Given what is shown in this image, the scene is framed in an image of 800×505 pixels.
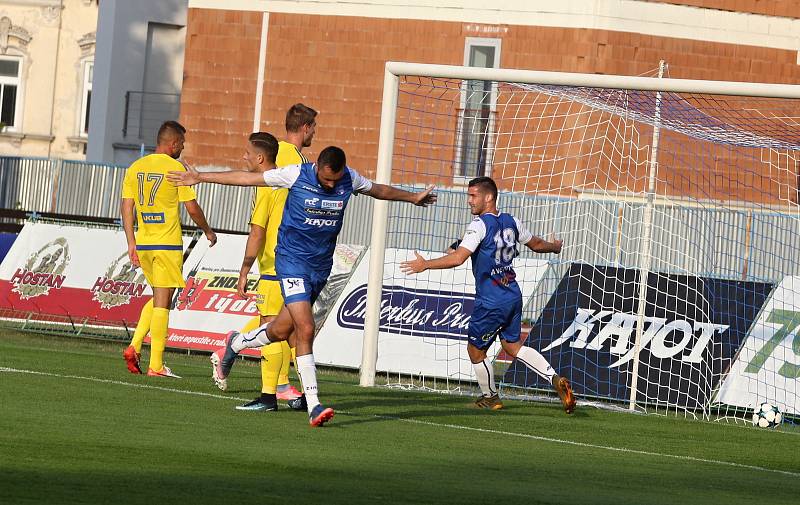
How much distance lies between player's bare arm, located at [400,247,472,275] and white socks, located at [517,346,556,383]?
46.5 inches

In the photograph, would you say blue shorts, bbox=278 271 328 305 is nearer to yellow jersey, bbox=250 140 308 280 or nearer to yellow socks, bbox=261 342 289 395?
yellow socks, bbox=261 342 289 395

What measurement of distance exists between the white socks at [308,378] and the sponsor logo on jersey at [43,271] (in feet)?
30.3

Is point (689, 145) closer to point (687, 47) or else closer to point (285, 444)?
point (687, 47)

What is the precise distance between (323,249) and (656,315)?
18.1 feet

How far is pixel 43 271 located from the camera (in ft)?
64.6

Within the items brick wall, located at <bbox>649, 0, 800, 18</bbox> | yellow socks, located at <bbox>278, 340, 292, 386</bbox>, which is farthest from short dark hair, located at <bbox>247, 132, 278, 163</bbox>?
brick wall, located at <bbox>649, 0, 800, 18</bbox>

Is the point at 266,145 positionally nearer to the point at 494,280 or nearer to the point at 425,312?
the point at 494,280

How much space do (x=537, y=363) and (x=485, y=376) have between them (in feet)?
1.60

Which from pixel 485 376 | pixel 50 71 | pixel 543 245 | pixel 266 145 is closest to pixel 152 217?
pixel 266 145

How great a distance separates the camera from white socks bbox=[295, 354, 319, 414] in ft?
35.5

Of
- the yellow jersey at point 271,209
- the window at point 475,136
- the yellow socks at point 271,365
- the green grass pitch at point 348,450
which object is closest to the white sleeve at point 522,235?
the green grass pitch at point 348,450

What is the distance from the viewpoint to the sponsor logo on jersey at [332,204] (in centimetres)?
1115

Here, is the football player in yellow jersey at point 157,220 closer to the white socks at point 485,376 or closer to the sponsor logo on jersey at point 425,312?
the white socks at point 485,376

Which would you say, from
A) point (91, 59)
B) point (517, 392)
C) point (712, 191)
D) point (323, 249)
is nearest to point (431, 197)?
point (323, 249)
